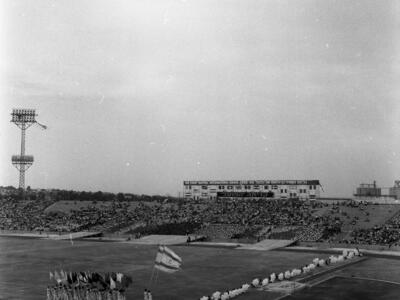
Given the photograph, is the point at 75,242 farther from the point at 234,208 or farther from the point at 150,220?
the point at 234,208

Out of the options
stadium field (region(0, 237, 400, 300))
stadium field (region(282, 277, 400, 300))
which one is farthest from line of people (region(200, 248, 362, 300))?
stadium field (region(282, 277, 400, 300))

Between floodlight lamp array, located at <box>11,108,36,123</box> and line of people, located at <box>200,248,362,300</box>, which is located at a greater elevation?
floodlight lamp array, located at <box>11,108,36,123</box>

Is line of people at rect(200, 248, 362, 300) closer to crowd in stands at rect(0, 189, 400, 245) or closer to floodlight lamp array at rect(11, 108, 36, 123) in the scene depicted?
crowd in stands at rect(0, 189, 400, 245)

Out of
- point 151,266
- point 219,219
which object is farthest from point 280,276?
point 219,219

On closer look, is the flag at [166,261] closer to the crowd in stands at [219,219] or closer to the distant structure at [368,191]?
the crowd in stands at [219,219]

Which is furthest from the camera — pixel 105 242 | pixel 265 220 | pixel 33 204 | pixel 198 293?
pixel 33 204

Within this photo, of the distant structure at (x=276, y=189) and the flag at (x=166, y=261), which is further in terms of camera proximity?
the distant structure at (x=276, y=189)

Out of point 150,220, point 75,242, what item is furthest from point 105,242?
point 150,220

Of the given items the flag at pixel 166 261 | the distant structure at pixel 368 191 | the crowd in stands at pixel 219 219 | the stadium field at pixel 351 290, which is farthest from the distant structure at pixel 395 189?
the flag at pixel 166 261

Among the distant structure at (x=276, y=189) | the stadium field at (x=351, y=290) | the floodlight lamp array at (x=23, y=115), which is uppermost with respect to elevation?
the floodlight lamp array at (x=23, y=115)
